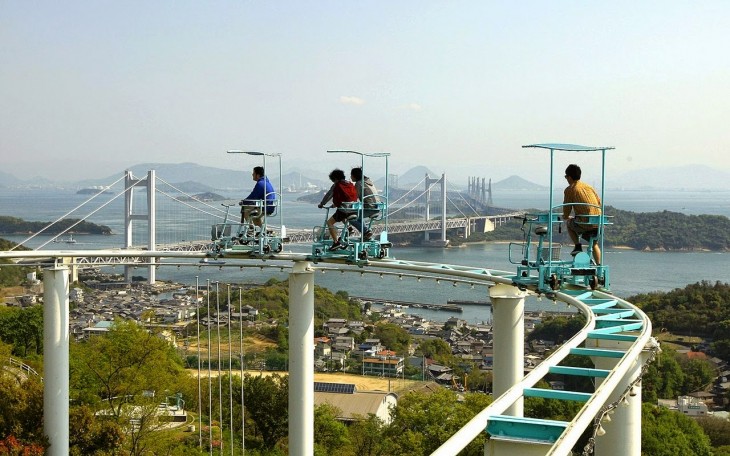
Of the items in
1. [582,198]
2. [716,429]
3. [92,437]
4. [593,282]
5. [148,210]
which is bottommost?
[716,429]

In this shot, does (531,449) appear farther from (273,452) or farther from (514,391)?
(273,452)

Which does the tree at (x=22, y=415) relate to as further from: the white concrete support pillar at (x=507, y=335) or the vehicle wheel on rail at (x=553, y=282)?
the vehicle wheel on rail at (x=553, y=282)

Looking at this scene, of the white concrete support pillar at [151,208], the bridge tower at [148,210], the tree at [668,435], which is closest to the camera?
the tree at [668,435]

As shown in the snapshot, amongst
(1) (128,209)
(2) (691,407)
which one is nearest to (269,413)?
(2) (691,407)

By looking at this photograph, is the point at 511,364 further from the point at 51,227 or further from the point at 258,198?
the point at 51,227

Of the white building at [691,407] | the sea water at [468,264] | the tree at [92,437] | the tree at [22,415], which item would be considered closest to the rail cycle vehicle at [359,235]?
the tree at [22,415]
